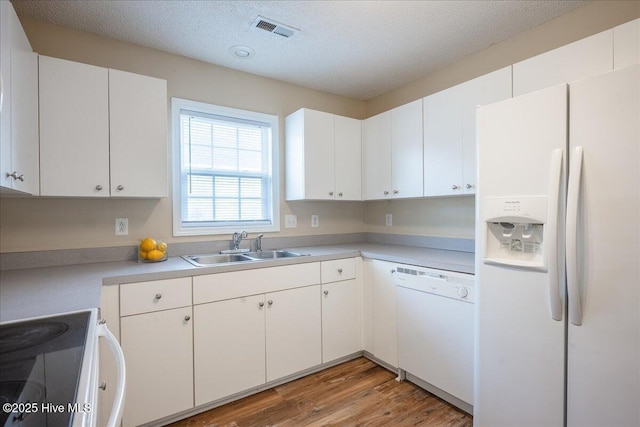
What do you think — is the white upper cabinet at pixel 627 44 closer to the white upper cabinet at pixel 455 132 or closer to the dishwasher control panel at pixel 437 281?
the white upper cabinet at pixel 455 132

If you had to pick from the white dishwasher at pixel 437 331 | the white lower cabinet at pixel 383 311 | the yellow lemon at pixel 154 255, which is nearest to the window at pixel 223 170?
the yellow lemon at pixel 154 255

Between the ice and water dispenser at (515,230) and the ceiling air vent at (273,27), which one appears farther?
the ceiling air vent at (273,27)

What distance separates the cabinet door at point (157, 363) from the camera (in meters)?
1.69

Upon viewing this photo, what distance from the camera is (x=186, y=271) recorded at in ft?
6.00

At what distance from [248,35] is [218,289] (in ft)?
5.39

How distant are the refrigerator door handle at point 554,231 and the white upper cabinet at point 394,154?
3.82 feet

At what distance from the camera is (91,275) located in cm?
169

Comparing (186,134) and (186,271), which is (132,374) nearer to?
(186,271)

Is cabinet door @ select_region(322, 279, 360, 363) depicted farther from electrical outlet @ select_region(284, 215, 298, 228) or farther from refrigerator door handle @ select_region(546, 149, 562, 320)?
refrigerator door handle @ select_region(546, 149, 562, 320)

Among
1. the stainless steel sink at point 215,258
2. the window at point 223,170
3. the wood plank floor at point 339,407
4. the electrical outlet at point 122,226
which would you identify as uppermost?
the window at point 223,170

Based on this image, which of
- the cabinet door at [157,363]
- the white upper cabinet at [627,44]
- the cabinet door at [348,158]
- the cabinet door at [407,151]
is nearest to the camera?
the white upper cabinet at [627,44]

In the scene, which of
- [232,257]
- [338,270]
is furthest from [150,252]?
[338,270]

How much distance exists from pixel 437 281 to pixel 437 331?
31 cm

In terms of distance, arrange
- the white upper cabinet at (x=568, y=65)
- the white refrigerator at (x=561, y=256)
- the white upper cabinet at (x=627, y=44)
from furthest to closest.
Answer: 1. the white upper cabinet at (x=568, y=65)
2. the white upper cabinet at (x=627, y=44)
3. the white refrigerator at (x=561, y=256)
